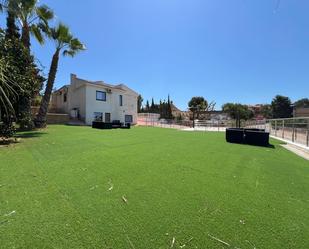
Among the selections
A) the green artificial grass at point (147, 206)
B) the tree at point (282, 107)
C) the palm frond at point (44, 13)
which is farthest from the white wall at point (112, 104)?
the tree at point (282, 107)

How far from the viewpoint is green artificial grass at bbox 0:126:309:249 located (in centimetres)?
239

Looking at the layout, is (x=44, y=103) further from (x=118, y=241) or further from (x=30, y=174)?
(x=118, y=241)

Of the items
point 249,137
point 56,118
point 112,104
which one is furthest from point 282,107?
point 56,118

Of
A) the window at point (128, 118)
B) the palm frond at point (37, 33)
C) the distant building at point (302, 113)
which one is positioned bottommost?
the window at point (128, 118)

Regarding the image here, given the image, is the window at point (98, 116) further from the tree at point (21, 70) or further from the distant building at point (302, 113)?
the distant building at point (302, 113)

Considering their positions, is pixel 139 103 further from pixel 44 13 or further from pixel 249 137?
pixel 249 137

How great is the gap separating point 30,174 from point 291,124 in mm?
14290

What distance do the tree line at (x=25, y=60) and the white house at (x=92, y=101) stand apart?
8.31 meters

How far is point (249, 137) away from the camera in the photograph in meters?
11.5

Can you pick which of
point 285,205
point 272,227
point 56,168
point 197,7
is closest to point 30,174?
point 56,168

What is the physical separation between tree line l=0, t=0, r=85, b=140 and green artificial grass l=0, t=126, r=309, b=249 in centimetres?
265

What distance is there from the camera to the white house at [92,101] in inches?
979

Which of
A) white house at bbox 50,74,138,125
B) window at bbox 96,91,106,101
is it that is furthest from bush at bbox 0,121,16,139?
window at bbox 96,91,106,101

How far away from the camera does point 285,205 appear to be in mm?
3441
